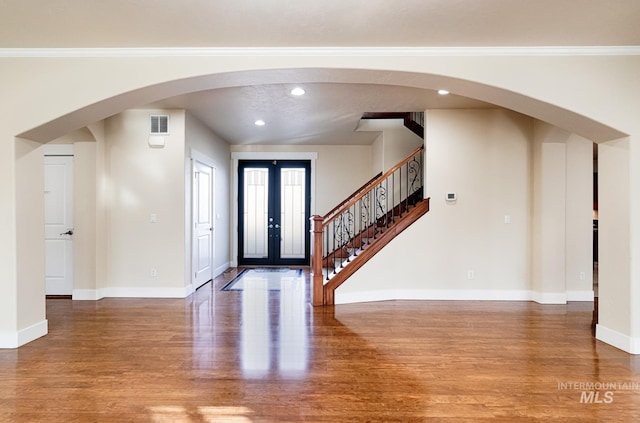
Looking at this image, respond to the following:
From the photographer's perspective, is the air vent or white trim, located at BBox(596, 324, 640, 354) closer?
white trim, located at BBox(596, 324, 640, 354)

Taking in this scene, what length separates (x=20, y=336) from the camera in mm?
3365

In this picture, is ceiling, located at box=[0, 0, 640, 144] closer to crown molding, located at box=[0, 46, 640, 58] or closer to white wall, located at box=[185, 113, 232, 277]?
crown molding, located at box=[0, 46, 640, 58]

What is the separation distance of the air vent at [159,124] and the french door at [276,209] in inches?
119

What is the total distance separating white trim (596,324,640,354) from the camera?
321 cm

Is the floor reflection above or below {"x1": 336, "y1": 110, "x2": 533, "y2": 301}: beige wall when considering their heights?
below

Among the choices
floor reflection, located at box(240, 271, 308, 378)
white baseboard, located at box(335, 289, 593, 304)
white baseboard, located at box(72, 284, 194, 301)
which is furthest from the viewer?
white baseboard, located at box(72, 284, 194, 301)

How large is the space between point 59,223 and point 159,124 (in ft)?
6.67

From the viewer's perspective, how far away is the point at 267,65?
10.7 ft

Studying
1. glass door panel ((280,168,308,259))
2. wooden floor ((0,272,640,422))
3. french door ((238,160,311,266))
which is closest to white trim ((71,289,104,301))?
wooden floor ((0,272,640,422))

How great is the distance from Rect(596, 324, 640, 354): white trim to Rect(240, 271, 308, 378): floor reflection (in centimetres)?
282

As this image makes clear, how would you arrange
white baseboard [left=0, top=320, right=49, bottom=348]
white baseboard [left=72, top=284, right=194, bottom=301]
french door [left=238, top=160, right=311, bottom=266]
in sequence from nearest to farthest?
white baseboard [left=0, top=320, right=49, bottom=348] < white baseboard [left=72, top=284, right=194, bottom=301] < french door [left=238, top=160, right=311, bottom=266]

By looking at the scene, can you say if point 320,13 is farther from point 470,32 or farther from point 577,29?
point 577,29

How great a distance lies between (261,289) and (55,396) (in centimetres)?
352

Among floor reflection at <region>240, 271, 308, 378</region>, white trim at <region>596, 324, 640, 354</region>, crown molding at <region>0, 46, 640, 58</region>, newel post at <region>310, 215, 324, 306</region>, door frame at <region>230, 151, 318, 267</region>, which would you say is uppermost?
crown molding at <region>0, 46, 640, 58</region>
